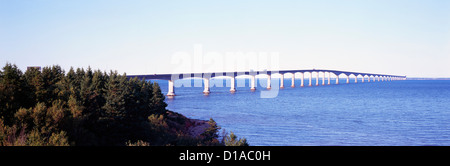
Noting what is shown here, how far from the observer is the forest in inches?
867

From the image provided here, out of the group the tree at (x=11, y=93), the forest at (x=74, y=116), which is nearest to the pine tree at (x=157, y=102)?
the forest at (x=74, y=116)

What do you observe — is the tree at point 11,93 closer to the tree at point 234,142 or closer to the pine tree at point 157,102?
the tree at point 234,142

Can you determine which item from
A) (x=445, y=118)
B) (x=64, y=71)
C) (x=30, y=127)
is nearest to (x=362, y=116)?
(x=445, y=118)

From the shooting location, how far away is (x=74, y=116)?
26422 mm

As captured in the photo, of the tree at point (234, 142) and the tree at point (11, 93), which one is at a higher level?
the tree at point (11, 93)

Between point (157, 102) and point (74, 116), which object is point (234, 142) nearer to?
point (74, 116)

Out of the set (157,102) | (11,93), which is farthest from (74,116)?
(157,102)

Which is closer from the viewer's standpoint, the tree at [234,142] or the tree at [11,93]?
the tree at [234,142]

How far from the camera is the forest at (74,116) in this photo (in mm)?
22031

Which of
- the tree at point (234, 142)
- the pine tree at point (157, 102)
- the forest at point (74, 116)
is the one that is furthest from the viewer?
the pine tree at point (157, 102)

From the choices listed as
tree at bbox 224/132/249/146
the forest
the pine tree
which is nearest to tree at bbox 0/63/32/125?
the forest

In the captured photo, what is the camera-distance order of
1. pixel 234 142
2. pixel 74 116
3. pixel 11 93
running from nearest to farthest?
pixel 234 142
pixel 11 93
pixel 74 116

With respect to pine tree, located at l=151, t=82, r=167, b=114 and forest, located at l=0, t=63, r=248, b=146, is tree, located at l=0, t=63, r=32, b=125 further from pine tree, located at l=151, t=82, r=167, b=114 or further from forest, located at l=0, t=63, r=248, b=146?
pine tree, located at l=151, t=82, r=167, b=114
